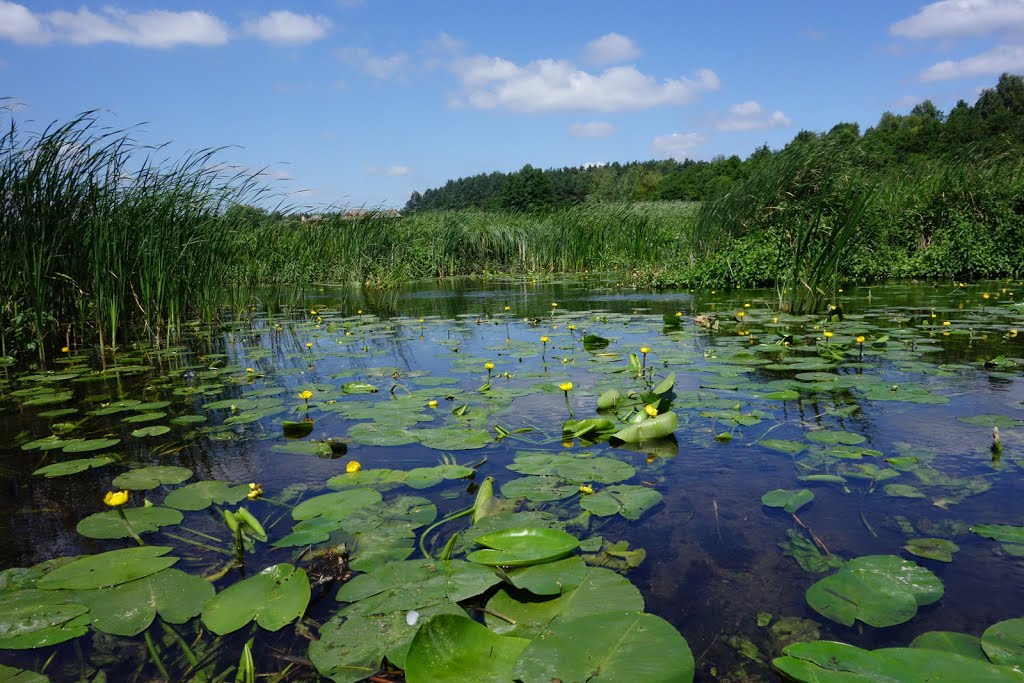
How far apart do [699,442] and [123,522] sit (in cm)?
177

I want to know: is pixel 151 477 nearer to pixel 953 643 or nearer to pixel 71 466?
→ pixel 71 466

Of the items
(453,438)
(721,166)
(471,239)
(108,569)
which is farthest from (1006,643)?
(721,166)

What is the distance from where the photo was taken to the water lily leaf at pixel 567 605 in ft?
3.77

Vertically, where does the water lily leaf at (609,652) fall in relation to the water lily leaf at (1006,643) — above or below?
above

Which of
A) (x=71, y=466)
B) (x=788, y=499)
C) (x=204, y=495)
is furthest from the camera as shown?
(x=71, y=466)

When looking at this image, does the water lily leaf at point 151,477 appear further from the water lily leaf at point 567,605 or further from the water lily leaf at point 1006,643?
the water lily leaf at point 1006,643

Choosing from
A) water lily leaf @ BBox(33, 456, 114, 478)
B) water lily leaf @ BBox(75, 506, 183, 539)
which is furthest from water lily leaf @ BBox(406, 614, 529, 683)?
water lily leaf @ BBox(33, 456, 114, 478)

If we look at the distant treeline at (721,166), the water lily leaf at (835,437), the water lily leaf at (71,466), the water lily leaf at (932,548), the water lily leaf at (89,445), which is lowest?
the water lily leaf at (932,548)

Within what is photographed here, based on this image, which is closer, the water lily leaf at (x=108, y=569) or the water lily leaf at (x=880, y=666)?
the water lily leaf at (x=880, y=666)

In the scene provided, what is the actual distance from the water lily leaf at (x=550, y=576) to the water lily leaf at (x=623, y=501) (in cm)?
29

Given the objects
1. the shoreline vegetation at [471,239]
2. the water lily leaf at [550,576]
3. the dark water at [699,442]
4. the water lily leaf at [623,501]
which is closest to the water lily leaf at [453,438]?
the dark water at [699,442]

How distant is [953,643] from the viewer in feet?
3.38

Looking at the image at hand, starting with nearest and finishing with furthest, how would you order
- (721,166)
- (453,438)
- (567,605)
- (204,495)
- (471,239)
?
(567,605), (204,495), (453,438), (471,239), (721,166)

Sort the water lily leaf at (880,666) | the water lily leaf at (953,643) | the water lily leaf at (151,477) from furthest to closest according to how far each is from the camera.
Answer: the water lily leaf at (151,477), the water lily leaf at (953,643), the water lily leaf at (880,666)
